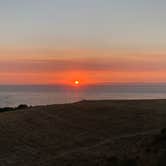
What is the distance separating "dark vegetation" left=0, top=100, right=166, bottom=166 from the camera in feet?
39.0

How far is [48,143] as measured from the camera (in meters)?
15.8

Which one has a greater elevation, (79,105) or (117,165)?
(79,105)

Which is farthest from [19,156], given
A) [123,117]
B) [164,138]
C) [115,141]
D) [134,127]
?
[123,117]

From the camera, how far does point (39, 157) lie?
13.6 m

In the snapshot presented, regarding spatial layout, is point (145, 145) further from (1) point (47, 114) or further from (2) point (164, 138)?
(1) point (47, 114)

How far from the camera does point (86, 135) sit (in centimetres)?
1731

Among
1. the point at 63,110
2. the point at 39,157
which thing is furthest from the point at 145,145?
the point at 63,110

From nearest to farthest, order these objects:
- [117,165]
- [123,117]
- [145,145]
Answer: [117,165], [145,145], [123,117]

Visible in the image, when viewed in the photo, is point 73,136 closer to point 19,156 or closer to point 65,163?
point 19,156

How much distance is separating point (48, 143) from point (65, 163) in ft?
13.2

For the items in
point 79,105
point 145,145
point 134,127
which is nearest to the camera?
point 145,145

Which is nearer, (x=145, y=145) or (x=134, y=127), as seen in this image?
(x=145, y=145)

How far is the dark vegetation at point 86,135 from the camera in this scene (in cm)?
1188

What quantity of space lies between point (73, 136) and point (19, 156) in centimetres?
391
